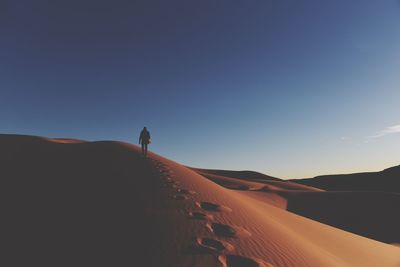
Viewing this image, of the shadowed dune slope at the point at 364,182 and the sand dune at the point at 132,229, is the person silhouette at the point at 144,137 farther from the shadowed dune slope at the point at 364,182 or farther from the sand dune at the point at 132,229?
the shadowed dune slope at the point at 364,182

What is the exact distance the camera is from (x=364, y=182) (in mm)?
47750

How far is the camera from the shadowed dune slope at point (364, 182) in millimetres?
42938

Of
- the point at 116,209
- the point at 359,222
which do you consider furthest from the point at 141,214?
the point at 359,222

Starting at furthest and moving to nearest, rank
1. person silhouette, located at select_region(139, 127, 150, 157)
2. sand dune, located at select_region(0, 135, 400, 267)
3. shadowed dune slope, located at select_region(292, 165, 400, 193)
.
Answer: shadowed dune slope, located at select_region(292, 165, 400, 193) < person silhouette, located at select_region(139, 127, 150, 157) < sand dune, located at select_region(0, 135, 400, 267)

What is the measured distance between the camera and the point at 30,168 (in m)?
9.48

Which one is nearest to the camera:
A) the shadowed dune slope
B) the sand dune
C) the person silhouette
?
the sand dune

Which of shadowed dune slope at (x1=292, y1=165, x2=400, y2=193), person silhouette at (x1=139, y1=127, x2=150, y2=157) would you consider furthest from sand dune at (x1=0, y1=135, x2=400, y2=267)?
shadowed dune slope at (x1=292, y1=165, x2=400, y2=193)

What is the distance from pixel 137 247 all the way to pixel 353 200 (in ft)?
80.4

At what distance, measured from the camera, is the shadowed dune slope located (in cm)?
4294

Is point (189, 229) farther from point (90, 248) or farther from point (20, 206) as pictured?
point (20, 206)

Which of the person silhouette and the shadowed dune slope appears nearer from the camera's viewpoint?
the person silhouette

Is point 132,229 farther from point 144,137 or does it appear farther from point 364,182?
point 364,182

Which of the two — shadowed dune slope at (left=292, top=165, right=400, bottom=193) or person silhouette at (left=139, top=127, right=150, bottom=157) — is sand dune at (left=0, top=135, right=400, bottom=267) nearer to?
person silhouette at (left=139, top=127, right=150, bottom=157)

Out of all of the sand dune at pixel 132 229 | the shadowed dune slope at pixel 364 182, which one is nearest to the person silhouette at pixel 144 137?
the sand dune at pixel 132 229
